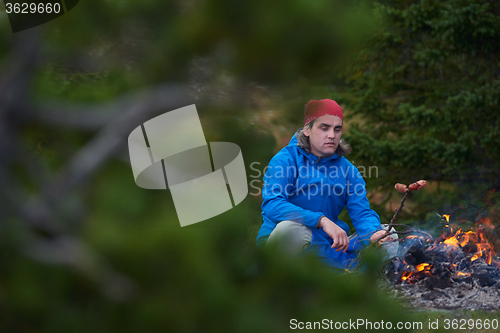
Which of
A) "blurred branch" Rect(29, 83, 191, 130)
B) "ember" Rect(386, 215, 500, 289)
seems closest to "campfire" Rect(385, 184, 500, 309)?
"ember" Rect(386, 215, 500, 289)

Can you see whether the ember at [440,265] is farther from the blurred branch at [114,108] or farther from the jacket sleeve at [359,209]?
the blurred branch at [114,108]

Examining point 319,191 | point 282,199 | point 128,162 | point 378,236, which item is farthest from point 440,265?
point 128,162

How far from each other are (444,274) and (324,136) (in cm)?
112

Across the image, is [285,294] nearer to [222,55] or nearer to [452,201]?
[222,55]

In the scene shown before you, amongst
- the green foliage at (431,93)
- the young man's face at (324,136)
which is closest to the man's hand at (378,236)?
the young man's face at (324,136)

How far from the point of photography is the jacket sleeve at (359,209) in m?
1.94

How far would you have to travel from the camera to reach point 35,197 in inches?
24.3

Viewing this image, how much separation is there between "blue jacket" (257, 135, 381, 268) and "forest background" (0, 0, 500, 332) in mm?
884

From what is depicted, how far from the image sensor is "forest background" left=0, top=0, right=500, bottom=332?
59 centimetres

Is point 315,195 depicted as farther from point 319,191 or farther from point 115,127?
point 115,127

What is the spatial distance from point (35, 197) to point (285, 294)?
385 millimetres

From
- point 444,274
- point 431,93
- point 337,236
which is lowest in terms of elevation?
point 444,274

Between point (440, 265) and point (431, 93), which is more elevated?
point (431, 93)

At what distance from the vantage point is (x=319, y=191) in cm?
187
